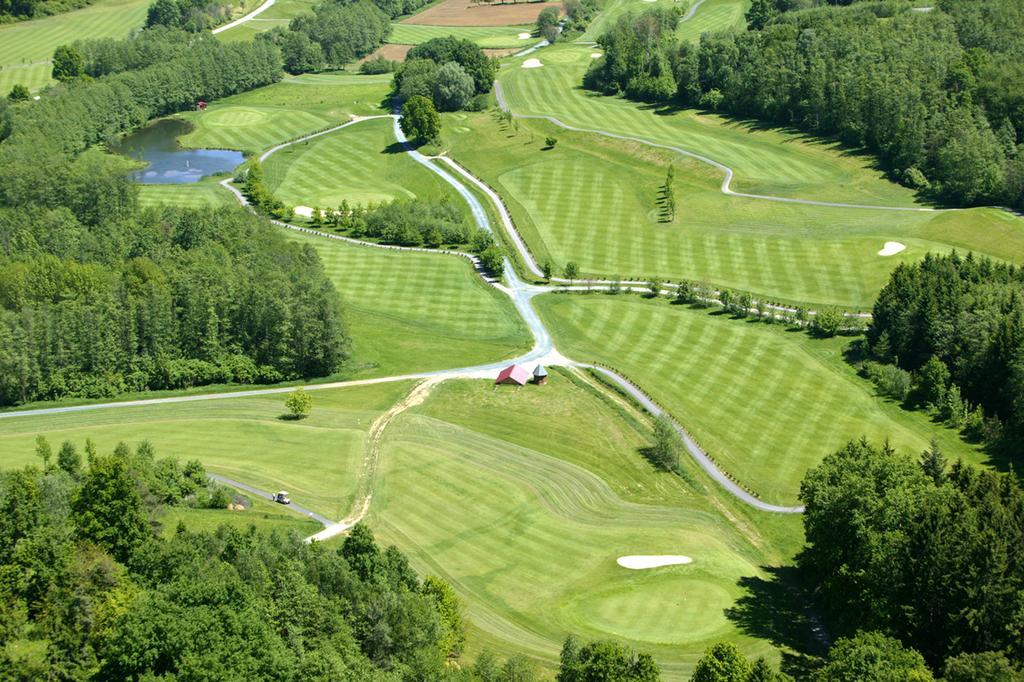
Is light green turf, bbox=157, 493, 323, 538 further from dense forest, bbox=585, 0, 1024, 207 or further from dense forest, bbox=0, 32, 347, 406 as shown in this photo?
dense forest, bbox=585, 0, 1024, 207

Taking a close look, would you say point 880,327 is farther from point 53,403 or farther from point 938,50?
point 53,403

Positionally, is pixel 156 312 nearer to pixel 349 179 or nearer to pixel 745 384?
pixel 745 384

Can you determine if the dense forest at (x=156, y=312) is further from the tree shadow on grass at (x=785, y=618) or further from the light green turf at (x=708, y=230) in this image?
the tree shadow on grass at (x=785, y=618)

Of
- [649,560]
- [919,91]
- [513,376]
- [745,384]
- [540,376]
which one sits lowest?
[649,560]

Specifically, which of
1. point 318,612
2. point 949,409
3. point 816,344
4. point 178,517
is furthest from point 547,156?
point 318,612

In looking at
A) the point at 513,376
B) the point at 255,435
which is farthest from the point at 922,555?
the point at 255,435

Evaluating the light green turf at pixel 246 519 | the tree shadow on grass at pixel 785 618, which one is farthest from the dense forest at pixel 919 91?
the light green turf at pixel 246 519
